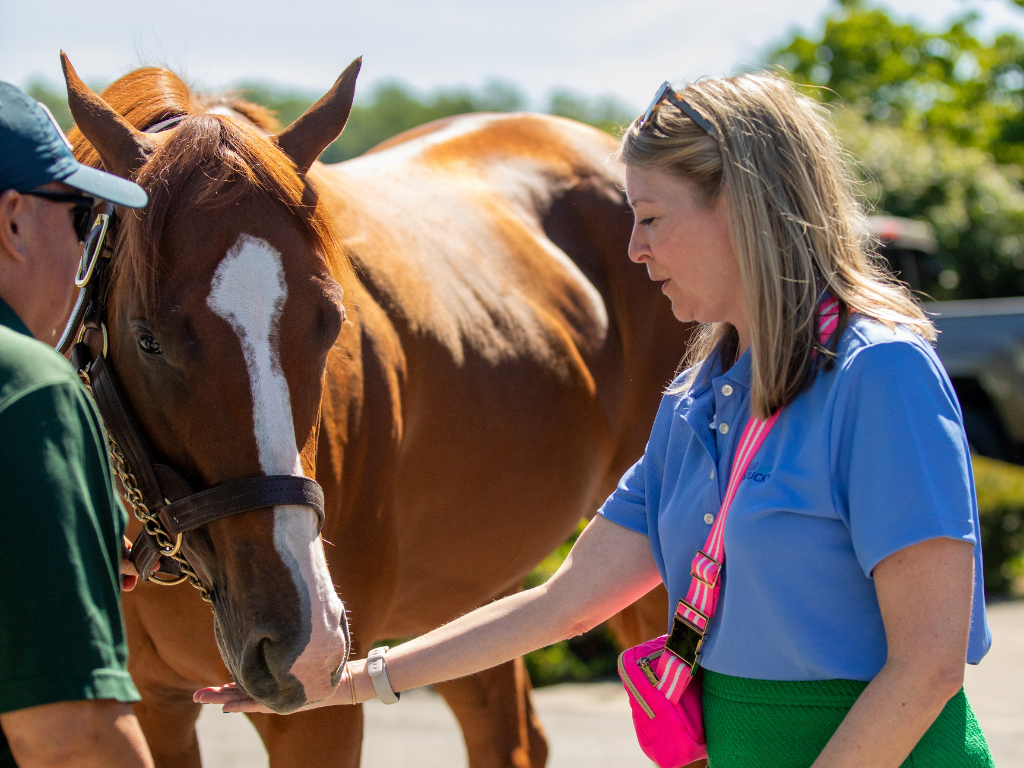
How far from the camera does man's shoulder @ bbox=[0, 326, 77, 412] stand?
1096 mm

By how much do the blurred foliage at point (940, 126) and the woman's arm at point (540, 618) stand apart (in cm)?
454

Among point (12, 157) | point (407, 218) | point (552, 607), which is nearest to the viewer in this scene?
point (12, 157)

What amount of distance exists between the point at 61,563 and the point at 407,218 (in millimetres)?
2322

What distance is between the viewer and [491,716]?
3482 mm

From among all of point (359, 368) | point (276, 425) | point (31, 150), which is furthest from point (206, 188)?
point (359, 368)

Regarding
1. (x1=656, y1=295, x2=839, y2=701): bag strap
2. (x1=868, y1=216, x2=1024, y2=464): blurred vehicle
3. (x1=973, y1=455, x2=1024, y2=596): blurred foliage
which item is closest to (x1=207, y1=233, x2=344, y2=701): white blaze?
(x1=656, y1=295, x2=839, y2=701): bag strap

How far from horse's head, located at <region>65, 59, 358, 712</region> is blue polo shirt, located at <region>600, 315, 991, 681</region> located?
752 mm

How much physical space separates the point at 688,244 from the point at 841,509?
507mm

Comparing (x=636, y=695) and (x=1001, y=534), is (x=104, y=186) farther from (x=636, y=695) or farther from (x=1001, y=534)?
(x=1001, y=534)

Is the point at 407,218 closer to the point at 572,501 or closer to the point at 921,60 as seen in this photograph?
A: the point at 572,501

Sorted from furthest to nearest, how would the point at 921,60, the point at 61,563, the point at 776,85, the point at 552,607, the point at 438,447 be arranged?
the point at 921,60 → the point at 438,447 → the point at 552,607 → the point at 776,85 → the point at 61,563

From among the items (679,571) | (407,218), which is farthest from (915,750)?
(407,218)

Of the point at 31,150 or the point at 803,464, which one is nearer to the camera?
the point at 31,150

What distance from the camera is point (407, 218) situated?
129 inches
